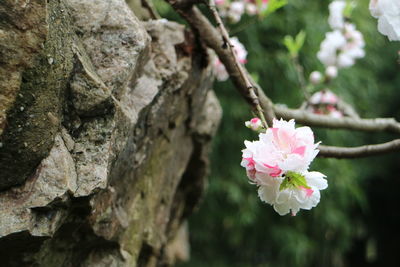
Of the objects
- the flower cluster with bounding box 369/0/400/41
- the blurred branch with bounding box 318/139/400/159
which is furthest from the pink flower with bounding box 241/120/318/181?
the blurred branch with bounding box 318/139/400/159

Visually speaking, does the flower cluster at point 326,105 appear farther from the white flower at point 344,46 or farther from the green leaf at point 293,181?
the green leaf at point 293,181

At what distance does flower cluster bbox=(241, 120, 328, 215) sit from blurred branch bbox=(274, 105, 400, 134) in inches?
27.2

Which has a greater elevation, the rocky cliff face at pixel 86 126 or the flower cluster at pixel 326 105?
the flower cluster at pixel 326 105

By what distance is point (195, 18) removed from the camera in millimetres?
1554

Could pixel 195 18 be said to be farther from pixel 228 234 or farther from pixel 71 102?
pixel 228 234

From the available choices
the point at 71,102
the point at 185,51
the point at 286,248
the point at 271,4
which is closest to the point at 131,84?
the point at 71,102

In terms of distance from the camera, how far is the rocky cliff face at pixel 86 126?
92 cm

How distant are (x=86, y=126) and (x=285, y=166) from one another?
17.7 inches

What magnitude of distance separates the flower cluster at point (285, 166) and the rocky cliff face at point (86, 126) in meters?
0.34

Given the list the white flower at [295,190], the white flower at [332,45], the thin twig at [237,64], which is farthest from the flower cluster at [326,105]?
the white flower at [295,190]

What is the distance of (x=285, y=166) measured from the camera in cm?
86

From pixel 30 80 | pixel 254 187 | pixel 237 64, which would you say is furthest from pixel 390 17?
pixel 254 187

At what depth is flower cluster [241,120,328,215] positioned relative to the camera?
2.87ft

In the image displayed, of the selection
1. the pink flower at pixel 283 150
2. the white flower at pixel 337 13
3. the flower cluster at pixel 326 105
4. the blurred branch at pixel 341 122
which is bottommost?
the pink flower at pixel 283 150
